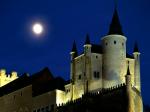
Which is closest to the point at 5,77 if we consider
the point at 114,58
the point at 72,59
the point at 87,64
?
the point at 72,59

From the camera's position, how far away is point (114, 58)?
9012 cm

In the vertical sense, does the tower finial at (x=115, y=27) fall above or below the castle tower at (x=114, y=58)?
above

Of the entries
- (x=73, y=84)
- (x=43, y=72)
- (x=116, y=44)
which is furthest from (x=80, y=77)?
(x=43, y=72)

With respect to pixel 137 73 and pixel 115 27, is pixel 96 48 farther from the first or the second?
pixel 137 73

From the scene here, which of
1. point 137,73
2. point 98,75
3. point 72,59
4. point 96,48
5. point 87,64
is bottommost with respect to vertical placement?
point 98,75

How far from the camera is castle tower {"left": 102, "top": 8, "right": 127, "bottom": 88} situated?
89.2 meters

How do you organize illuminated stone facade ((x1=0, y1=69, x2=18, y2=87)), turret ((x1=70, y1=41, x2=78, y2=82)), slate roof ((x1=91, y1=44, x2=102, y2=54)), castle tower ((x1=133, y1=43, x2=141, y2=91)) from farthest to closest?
illuminated stone facade ((x1=0, y1=69, x2=18, y2=87)) < turret ((x1=70, y1=41, x2=78, y2=82)) < slate roof ((x1=91, y1=44, x2=102, y2=54)) < castle tower ((x1=133, y1=43, x2=141, y2=91))

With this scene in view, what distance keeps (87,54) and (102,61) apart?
3.12 m

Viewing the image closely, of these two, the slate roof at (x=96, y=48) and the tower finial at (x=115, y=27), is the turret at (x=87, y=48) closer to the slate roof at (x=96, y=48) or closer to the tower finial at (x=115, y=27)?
the slate roof at (x=96, y=48)

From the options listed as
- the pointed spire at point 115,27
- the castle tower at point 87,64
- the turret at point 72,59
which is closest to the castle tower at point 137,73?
the pointed spire at point 115,27

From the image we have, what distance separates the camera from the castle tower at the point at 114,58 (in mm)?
89188

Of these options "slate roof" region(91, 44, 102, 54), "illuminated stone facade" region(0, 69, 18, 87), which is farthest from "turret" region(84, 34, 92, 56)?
"illuminated stone facade" region(0, 69, 18, 87)

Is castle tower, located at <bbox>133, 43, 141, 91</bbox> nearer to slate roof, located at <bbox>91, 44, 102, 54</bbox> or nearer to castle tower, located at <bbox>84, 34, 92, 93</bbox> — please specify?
slate roof, located at <bbox>91, 44, 102, 54</bbox>

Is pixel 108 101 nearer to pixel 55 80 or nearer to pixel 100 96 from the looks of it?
pixel 100 96
